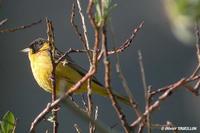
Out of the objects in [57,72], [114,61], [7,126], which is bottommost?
[114,61]

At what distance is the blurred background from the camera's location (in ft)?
27.2

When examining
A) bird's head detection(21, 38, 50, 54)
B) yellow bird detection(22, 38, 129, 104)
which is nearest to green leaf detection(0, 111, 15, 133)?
yellow bird detection(22, 38, 129, 104)

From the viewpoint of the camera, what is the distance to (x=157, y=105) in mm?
1564

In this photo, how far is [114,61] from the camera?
27.2 ft

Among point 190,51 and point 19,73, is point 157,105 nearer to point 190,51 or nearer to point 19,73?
point 190,51

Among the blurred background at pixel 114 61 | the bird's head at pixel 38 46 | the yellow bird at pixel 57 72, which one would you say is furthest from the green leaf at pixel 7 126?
the blurred background at pixel 114 61

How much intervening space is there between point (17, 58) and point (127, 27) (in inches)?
70.9

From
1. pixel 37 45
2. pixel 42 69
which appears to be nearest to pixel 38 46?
pixel 37 45

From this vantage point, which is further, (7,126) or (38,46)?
(38,46)

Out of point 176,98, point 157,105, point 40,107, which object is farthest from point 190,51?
point 157,105

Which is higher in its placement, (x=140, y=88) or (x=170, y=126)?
(x=170, y=126)

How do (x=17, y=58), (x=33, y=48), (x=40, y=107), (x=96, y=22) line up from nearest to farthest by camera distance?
(x=96, y=22), (x=33, y=48), (x=40, y=107), (x=17, y=58)

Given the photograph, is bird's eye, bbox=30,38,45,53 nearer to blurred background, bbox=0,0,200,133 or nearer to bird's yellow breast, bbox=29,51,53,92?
bird's yellow breast, bbox=29,51,53,92

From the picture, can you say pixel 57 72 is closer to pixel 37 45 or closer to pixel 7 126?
pixel 37 45
